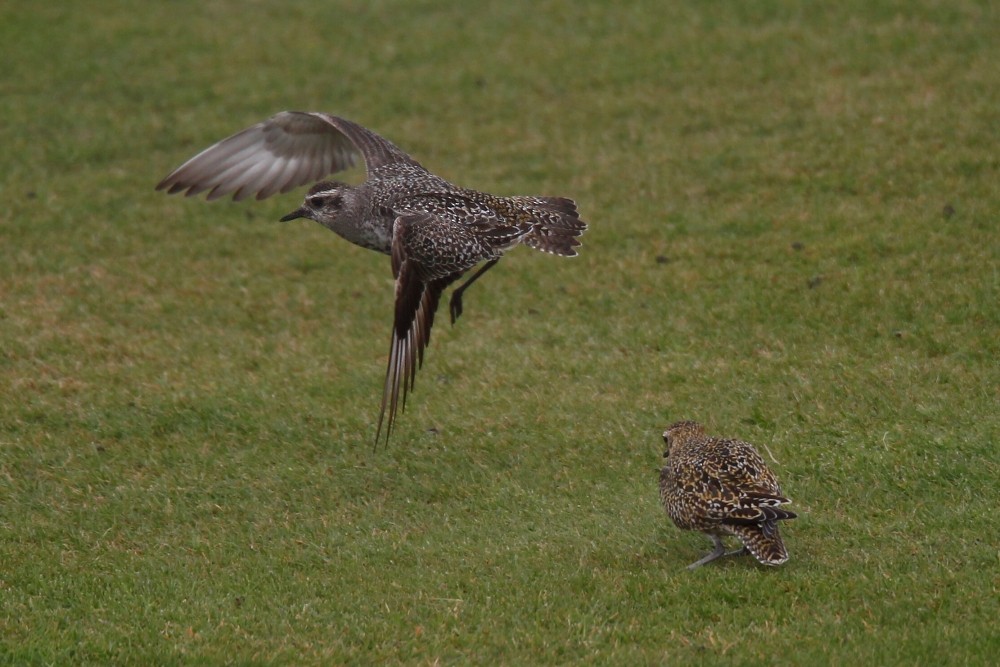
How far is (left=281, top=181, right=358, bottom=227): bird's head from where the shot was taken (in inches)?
443

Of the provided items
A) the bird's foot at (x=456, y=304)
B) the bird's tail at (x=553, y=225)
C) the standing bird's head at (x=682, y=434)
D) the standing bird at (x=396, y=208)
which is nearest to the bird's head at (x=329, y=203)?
the standing bird at (x=396, y=208)

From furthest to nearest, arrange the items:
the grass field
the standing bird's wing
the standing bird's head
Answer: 1. the standing bird's wing
2. the standing bird's head
3. the grass field

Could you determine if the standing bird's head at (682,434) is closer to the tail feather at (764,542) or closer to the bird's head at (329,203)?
the tail feather at (764,542)

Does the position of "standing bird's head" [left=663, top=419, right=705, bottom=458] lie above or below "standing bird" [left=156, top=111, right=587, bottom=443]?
below

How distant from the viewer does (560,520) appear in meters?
10.0

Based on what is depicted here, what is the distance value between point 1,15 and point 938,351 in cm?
1683

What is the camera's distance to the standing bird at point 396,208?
32.6 ft

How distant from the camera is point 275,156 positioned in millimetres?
12719

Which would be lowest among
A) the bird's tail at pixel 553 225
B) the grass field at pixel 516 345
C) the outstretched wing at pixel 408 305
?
the grass field at pixel 516 345

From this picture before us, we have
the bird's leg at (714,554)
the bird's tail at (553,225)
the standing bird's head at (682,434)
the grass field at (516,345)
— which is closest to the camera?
the grass field at (516,345)

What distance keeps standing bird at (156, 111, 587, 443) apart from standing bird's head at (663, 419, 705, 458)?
1.69m

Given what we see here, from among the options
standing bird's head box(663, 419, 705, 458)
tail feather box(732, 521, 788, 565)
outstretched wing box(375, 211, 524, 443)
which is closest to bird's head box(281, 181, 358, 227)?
outstretched wing box(375, 211, 524, 443)

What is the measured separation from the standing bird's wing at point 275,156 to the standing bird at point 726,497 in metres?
4.59

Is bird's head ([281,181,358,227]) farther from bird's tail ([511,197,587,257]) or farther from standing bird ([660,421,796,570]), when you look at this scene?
standing bird ([660,421,796,570])
